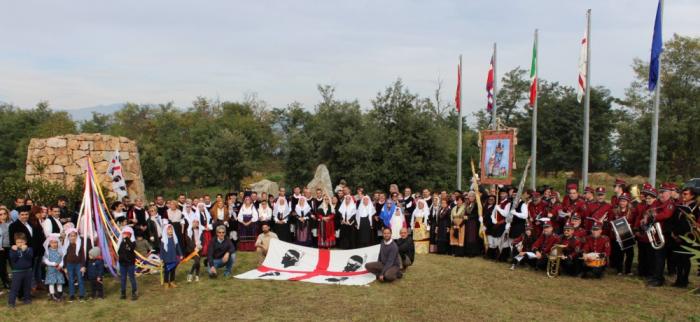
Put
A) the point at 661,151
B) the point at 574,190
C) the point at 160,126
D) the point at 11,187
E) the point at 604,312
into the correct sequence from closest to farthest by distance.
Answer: the point at 604,312
the point at 574,190
the point at 11,187
the point at 661,151
the point at 160,126

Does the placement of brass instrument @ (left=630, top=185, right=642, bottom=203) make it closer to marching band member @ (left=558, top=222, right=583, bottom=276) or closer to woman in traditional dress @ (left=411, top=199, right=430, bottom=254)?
marching band member @ (left=558, top=222, right=583, bottom=276)

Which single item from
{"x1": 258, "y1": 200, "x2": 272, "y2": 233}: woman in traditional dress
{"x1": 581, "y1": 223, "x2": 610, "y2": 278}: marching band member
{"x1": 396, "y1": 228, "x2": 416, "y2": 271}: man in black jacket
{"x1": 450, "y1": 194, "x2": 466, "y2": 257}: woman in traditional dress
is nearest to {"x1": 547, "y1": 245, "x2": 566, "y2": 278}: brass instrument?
{"x1": 581, "y1": 223, "x2": 610, "y2": 278}: marching band member

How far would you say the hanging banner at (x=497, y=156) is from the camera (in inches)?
501

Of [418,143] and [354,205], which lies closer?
[354,205]

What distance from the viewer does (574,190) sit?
10.0 metres

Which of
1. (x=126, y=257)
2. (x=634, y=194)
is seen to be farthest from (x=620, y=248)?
(x=126, y=257)

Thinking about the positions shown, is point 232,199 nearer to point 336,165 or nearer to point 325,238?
point 325,238

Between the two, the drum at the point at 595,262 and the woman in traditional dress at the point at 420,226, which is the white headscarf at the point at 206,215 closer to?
the woman in traditional dress at the point at 420,226

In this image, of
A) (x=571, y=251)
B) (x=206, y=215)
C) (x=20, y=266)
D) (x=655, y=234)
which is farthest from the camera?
(x=206, y=215)

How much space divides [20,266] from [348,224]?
21.9 feet

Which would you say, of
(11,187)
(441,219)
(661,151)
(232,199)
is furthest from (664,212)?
(661,151)

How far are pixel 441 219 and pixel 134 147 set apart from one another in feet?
38.4

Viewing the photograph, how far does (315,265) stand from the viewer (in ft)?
33.2

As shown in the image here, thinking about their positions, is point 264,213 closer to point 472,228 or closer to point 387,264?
point 387,264
